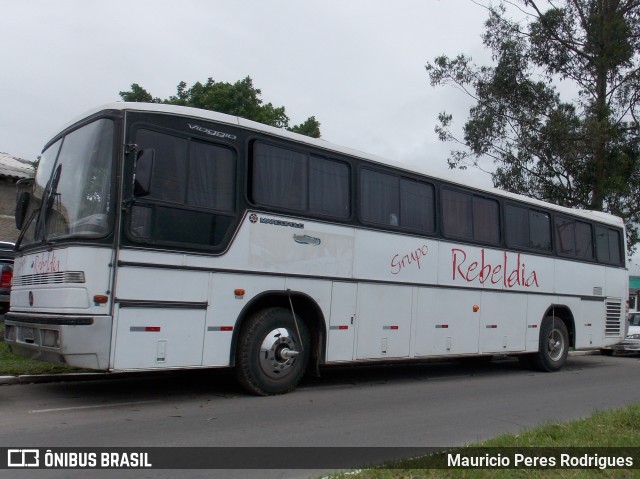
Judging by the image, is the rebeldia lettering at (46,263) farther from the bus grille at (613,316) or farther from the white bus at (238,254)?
the bus grille at (613,316)

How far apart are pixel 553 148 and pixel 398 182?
541 inches

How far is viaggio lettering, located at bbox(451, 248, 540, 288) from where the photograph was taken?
11.0 metres

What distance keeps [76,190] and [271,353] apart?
313cm

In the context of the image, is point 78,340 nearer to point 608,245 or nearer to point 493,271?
point 493,271

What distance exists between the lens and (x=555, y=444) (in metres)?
5.82

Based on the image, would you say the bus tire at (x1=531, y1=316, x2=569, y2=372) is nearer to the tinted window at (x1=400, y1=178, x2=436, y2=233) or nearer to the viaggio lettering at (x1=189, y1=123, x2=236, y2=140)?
the tinted window at (x1=400, y1=178, x2=436, y2=233)

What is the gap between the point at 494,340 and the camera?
11.8m

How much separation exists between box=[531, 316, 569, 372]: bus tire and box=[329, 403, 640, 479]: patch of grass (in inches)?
203

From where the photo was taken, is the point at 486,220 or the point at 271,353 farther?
the point at 486,220

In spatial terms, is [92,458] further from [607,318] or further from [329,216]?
[607,318]

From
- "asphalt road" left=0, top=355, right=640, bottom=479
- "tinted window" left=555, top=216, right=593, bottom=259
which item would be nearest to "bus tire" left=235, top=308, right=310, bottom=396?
"asphalt road" left=0, top=355, right=640, bottom=479

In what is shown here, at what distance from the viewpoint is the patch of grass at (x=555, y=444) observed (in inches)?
192

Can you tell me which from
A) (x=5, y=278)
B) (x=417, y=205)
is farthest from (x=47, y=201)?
(x=5, y=278)

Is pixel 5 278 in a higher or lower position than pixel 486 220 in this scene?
lower
